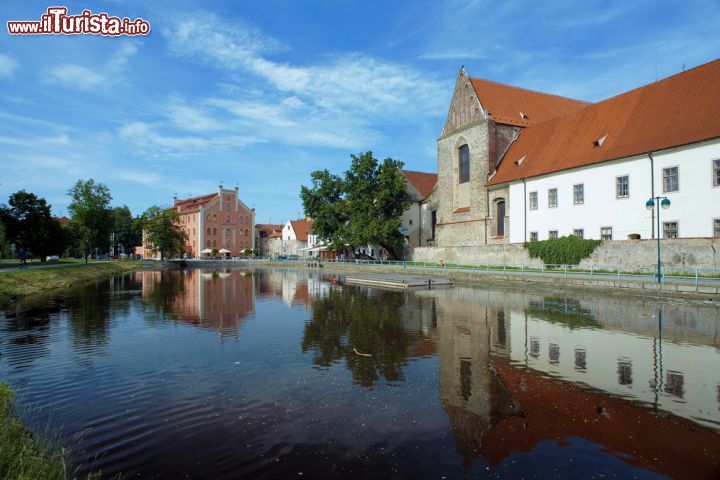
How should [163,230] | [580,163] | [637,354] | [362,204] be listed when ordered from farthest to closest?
[163,230]
[362,204]
[580,163]
[637,354]

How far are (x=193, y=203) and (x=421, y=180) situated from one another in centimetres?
5946

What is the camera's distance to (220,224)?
93.1 metres

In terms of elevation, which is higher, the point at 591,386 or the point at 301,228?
the point at 301,228

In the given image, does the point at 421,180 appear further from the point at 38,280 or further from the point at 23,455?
the point at 23,455

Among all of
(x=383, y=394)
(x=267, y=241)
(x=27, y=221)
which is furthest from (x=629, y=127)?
(x=267, y=241)

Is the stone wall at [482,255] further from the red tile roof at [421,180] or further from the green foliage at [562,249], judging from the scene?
the red tile roof at [421,180]

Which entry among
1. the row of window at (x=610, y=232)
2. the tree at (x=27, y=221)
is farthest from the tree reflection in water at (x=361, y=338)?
the tree at (x=27, y=221)

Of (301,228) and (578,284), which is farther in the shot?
(301,228)

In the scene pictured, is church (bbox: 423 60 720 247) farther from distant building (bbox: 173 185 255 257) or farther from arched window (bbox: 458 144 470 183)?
distant building (bbox: 173 185 255 257)

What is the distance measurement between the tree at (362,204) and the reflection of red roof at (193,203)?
45364 millimetres

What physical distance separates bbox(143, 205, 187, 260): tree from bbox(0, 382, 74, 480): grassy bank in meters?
79.2

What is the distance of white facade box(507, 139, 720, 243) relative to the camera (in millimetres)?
24875

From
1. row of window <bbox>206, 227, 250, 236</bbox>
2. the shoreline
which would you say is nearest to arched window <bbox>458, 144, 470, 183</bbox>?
the shoreline

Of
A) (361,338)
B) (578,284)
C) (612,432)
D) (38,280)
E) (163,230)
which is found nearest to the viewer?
(612,432)
